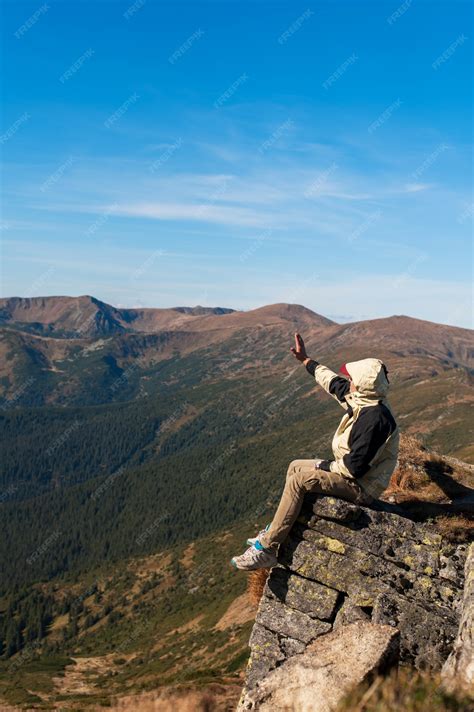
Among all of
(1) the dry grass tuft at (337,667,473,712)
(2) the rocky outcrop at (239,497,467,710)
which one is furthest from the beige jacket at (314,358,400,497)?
(1) the dry grass tuft at (337,667,473,712)

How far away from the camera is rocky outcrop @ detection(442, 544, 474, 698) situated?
798 centimetres

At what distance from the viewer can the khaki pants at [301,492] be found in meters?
12.5

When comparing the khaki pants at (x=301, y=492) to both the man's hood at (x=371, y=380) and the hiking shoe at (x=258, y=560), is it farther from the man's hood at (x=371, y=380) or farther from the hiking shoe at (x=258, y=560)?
the man's hood at (x=371, y=380)

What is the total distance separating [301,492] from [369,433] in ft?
7.87

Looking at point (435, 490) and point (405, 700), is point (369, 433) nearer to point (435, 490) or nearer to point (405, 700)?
point (405, 700)

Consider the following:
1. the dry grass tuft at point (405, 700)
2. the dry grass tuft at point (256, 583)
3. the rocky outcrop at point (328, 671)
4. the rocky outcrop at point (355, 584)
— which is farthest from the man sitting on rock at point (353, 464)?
the dry grass tuft at point (405, 700)

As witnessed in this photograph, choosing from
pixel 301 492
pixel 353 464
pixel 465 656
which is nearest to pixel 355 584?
pixel 301 492

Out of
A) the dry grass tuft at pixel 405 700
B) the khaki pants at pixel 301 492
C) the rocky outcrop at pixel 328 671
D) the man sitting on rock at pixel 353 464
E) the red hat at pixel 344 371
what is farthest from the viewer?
the red hat at pixel 344 371

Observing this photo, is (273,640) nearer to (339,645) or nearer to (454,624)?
(339,645)

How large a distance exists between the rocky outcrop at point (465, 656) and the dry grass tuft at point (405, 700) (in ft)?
1.04

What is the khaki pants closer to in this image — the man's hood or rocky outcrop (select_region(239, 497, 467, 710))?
rocky outcrop (select_region(239, 497, 467, 710))

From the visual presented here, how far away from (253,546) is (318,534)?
181cm

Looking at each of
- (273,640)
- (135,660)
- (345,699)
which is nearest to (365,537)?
(273,640)

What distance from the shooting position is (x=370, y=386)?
1219 centimetres
